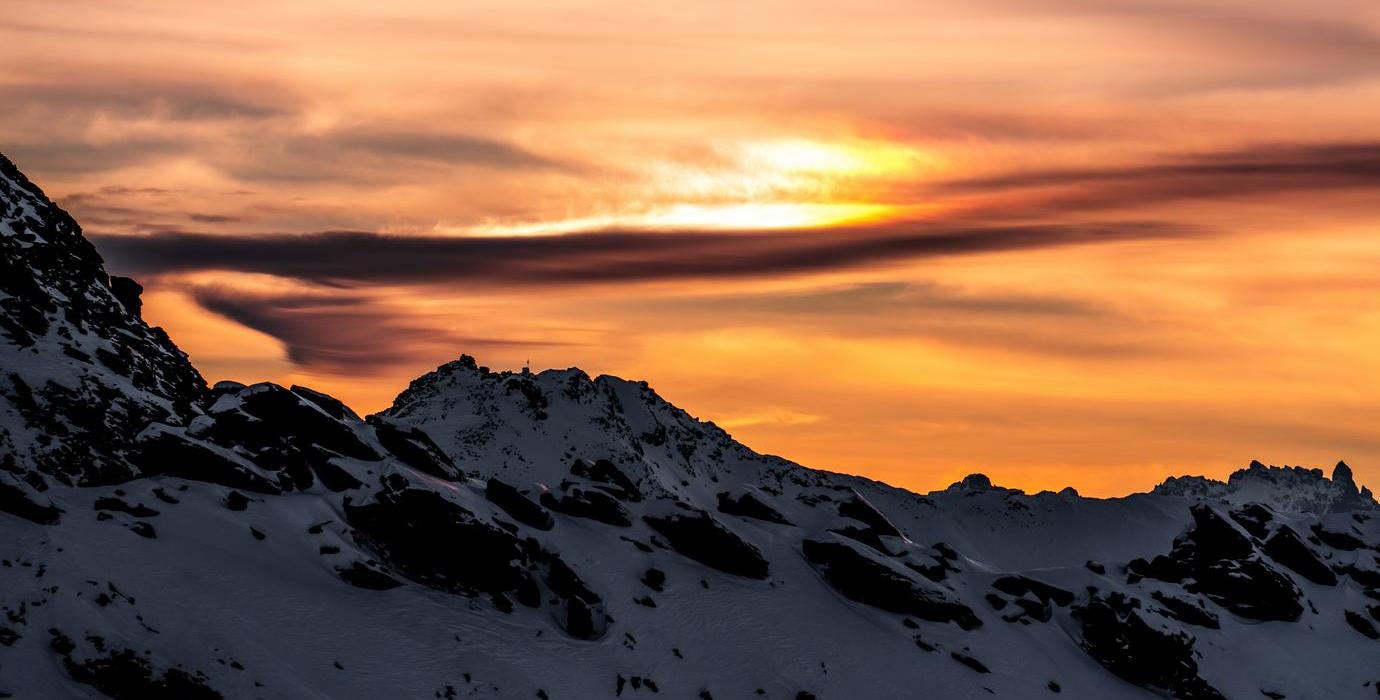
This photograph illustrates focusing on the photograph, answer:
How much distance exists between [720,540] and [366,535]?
24.9 metres

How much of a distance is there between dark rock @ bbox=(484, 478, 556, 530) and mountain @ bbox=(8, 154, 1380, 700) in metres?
0.14

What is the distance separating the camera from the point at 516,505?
275 ft

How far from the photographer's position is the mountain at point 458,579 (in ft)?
191

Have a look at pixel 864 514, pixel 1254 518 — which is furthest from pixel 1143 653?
pixel 1254 518

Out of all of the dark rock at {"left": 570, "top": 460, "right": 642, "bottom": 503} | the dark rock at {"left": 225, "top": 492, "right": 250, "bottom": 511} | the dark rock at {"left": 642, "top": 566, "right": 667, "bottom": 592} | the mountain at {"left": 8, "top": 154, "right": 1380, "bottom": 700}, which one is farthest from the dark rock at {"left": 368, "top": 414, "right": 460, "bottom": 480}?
the dark rock at {"left": 225, "top": 492, "right": 250, "bottom": 511}

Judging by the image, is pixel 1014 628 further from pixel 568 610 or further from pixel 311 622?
pixel 311 622

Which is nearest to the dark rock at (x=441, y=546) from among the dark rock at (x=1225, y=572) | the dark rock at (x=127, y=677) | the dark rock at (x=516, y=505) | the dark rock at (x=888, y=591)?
the dark rock at (x=516, y=505)

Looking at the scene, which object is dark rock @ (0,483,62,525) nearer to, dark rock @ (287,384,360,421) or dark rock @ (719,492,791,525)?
dark rock @ (287,384,360,421)

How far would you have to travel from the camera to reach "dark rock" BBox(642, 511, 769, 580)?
8869 centimetres

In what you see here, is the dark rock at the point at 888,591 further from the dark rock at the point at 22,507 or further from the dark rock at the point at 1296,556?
the dark rock at the point at 22,507

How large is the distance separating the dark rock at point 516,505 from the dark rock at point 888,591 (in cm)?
1972

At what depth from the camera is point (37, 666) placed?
165 ft

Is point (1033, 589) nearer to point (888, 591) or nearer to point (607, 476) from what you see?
point (888, 591)

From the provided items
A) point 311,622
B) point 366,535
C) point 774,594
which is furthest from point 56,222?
point 774,594
